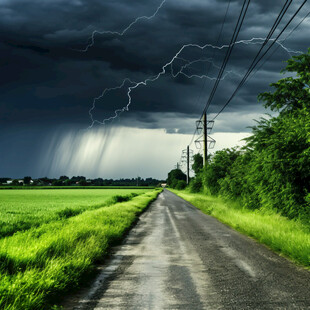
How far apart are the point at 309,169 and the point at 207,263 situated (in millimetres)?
5915

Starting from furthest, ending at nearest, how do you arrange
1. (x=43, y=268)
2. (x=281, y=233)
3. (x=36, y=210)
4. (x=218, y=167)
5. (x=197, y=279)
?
(x=218, y=167)
(x=36, y=210)
(x=281, y=233)
(x=197, y=279)
(x=43, y=268)

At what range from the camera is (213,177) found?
3044 centimetres

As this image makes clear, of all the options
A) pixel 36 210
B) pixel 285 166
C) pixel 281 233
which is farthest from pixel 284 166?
pixel 36 210

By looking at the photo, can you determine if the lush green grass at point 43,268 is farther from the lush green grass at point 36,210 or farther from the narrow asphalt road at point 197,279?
the lush green grass at point 36,210

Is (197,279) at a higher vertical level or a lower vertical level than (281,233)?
lower

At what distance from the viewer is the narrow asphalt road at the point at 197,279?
419 cm

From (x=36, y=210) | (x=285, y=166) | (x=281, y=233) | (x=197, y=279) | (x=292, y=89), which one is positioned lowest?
(x=36, y=210)

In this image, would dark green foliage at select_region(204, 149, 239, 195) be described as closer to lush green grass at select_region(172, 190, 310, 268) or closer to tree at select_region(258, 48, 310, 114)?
tree at select_region(258, 48, 310, 114)

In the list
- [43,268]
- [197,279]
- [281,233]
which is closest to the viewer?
[43,268]

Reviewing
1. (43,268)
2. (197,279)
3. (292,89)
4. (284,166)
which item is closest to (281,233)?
(284,166)

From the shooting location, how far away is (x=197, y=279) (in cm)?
532

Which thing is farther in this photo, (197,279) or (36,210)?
(36,210)

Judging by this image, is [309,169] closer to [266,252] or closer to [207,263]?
[266,252]

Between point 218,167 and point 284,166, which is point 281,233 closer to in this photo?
point 284,166
